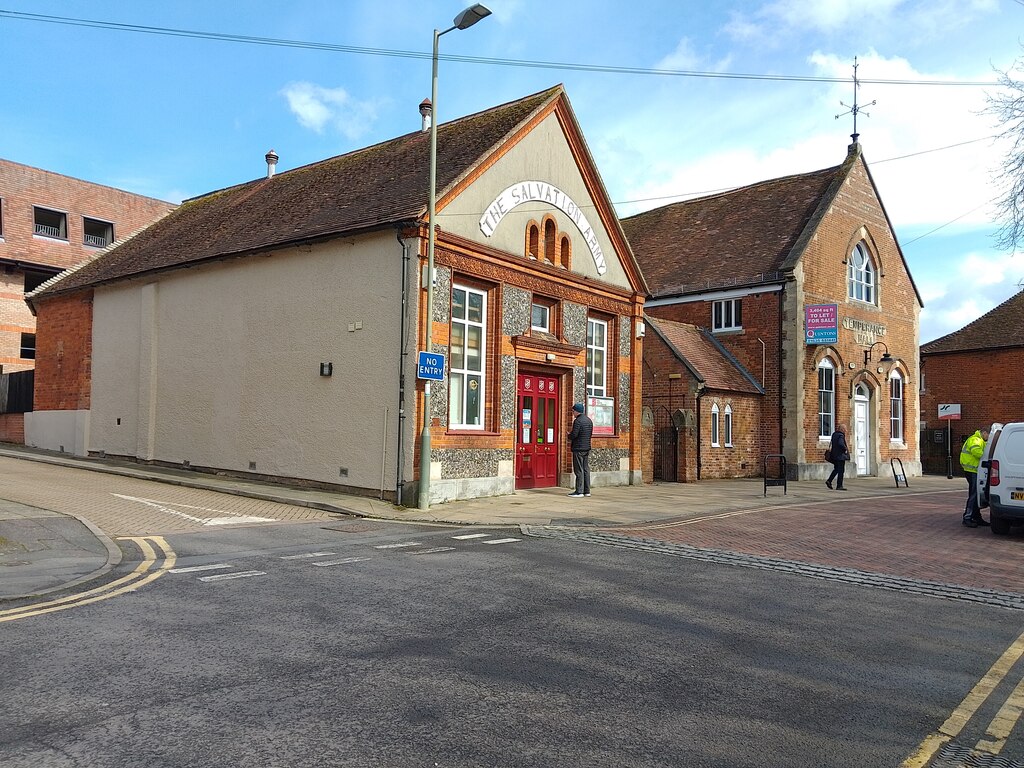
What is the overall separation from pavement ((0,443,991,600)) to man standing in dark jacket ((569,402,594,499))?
15.8 inches

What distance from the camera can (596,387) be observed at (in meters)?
20.0

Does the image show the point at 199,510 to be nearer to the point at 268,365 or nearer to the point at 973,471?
the point at 268,365

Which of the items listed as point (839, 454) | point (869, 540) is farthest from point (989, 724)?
point (839, 454)

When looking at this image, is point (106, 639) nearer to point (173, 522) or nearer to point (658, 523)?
point (173, 522)

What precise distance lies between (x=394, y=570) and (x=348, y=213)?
996 centimetres

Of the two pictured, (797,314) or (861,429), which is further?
(861,429)

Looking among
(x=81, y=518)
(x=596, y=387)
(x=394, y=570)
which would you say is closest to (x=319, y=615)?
(x=394, y=570)

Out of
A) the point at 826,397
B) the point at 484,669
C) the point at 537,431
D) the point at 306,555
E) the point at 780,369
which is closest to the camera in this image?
the point at 484,669

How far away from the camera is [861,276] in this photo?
2930 centimetres

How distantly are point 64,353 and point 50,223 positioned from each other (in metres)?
15.3

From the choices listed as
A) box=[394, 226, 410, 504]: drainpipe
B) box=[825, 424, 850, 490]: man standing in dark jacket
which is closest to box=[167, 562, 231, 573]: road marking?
box=[394, 226, 410, 504]: drainpipe

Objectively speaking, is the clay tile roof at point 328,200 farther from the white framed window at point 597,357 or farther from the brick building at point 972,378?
the brick building at point 972,378

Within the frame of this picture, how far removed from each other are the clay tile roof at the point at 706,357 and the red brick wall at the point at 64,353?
652 inches

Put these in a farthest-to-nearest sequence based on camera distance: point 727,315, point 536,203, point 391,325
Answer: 1. point 727,315
2. point 536,203
3. point 391,325
